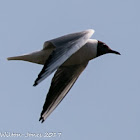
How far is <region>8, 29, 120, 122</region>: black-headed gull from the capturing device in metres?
9.51

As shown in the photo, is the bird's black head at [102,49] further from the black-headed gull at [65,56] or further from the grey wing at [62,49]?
the grey wing at [62,49]

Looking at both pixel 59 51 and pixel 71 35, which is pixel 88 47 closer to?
pixel 71 35

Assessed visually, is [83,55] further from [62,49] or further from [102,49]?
[62,49]

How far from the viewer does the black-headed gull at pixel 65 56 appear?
951cm

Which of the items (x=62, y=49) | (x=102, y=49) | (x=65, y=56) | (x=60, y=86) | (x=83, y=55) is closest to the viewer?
(x=65, y=56)

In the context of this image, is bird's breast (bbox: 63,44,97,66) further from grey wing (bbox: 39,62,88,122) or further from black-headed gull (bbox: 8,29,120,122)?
grey wing (bbox: 39,62,88,122)

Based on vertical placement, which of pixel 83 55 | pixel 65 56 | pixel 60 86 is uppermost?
pixel 65 56

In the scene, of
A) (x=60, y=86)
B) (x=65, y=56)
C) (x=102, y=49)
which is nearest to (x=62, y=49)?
(x=65, y=56)

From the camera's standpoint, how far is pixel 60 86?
10469 millimetres

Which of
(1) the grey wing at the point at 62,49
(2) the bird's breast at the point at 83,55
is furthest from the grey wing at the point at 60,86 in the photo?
(1) the grey wing at the point at 62,49

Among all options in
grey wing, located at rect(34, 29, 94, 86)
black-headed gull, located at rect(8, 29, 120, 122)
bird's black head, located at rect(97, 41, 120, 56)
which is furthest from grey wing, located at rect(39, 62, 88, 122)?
grey wing, located at rect(34, 29, 94, 86)

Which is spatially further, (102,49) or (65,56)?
(102,49)

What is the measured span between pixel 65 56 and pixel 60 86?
150 centimetres

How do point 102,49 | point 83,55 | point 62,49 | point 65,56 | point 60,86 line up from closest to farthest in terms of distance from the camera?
point 65,56
point 62,49
point 60,86
point 83,55
point 102,49
